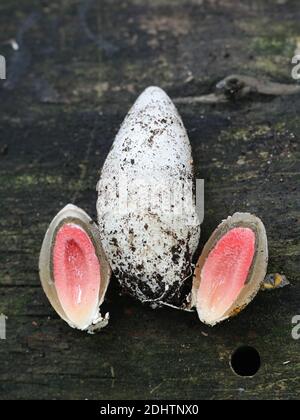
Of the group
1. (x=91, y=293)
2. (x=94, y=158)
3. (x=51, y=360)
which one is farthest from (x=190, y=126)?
(x=51, y=360)

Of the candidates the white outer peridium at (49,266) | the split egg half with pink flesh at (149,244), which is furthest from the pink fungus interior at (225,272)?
the white outer peridium at (49,266)

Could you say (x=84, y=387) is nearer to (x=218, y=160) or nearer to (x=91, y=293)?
(x=91, y=293)

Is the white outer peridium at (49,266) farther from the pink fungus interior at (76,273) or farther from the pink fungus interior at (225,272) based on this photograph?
the pink fungus interior at (225,272)

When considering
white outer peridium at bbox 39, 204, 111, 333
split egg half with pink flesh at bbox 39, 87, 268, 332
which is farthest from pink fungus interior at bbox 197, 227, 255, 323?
white outer peridium at bbox 39, 204, 111, 333

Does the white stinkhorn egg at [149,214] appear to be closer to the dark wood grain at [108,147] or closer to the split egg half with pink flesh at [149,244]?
the split egg half with pink flesh at [149,244]

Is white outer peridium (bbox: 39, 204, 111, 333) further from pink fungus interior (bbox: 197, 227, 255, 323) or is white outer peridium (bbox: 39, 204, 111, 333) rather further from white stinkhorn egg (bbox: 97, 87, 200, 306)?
pink fungus interior (bbox: 197, 227, 255, 323)
